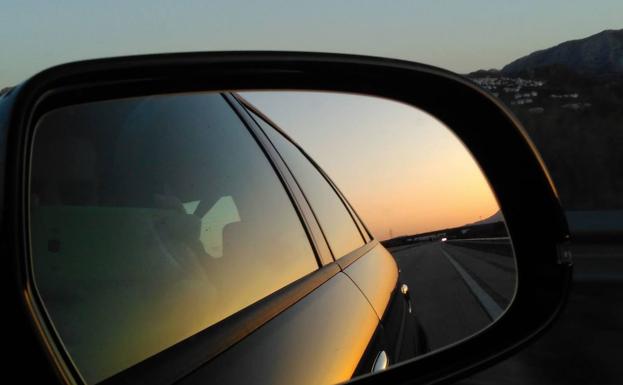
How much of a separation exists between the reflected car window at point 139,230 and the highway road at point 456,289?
577mm

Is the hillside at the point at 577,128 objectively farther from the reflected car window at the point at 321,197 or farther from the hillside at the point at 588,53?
the hillside at the point at 588,53

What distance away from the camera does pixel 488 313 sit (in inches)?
105

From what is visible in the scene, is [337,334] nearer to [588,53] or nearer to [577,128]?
[577,128]

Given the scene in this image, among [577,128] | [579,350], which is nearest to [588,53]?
[577,128]

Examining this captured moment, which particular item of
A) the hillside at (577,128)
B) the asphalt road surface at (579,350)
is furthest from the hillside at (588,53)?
the asphalt road surface at (579,350)

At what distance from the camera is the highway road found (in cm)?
260

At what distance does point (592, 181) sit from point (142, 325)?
45031 millimetres

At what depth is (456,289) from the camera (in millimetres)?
3148

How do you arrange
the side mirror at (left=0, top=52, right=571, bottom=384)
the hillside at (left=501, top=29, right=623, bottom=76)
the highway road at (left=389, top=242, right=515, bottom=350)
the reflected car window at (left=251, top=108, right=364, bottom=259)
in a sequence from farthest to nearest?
1. the hillside at (left=501, top=29, right=623, bottom=76)
2. the reflected car window at (left=251, top=108, right=364, bottom=259)
3. the highway road at (left=389, top=242, right=515, bottom=350)
4. the side mirror at (left=0, top=52, right=571, bottom=384)

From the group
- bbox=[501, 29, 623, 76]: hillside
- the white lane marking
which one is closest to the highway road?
the white lane marking

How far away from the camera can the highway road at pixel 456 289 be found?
2596 mm

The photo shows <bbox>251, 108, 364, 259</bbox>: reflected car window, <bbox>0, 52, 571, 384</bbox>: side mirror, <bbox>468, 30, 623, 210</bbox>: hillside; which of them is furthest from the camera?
<bbox>468, 30, 623, 210</bbox>: hillside

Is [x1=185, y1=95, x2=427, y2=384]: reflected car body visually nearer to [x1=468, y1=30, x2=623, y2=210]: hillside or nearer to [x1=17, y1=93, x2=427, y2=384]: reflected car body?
[x1=17, y1=93, x2=427, y2=384]: reflected car body

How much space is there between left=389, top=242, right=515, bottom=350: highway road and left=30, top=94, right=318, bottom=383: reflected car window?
58cm
